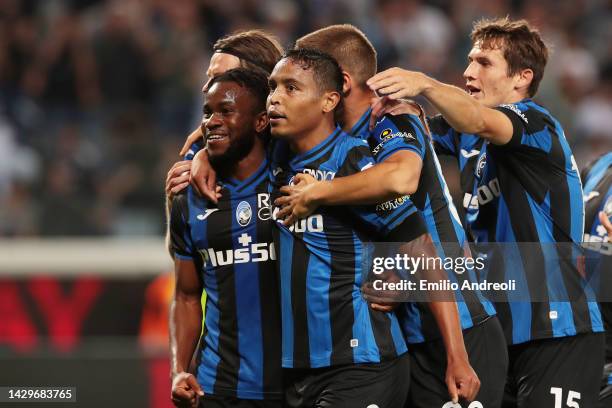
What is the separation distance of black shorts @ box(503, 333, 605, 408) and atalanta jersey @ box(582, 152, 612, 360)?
35 centimetres

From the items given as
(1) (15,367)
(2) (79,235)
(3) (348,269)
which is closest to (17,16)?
(2) (79,235)

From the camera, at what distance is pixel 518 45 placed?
486 cm

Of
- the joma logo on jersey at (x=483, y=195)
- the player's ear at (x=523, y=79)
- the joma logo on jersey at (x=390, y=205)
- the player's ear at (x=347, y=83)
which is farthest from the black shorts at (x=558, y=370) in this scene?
the player's ear at (x=347, y=83)

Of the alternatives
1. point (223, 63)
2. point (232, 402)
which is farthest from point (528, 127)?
point (232, 402)

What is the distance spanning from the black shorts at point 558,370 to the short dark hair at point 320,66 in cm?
145

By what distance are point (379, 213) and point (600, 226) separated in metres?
1.60

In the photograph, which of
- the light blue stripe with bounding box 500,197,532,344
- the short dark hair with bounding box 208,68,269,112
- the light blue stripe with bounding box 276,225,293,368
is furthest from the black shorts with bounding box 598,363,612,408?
the short dark hair with bounding box 208,68,269,112

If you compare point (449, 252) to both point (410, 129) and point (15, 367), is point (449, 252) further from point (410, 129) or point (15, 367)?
point (15, 367)

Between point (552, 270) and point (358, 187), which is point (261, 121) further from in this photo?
point (552, 270)

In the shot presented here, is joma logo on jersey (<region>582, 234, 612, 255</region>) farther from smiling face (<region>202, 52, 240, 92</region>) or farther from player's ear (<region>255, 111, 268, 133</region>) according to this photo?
smiling face (<region>202, 52, 240, 92</region>)

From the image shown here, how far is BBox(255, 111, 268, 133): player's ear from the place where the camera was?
432cm

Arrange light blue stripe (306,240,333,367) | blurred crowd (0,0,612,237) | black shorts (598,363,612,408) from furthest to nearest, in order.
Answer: blurred crowd (0,0,612,237)
black shorts (598,363,612,408)
light blue stripe (306,240,333,367)

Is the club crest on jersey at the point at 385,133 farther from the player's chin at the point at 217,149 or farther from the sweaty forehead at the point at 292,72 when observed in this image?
the player's chin at the point at 217,149

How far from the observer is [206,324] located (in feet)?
14.5
